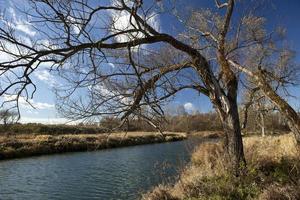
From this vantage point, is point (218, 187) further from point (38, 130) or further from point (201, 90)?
point (38, 130)

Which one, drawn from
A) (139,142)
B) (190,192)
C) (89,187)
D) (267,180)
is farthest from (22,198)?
(139,142)

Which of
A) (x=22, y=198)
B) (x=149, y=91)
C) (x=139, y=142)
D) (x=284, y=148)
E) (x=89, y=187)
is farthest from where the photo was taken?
(x=139, y=142)

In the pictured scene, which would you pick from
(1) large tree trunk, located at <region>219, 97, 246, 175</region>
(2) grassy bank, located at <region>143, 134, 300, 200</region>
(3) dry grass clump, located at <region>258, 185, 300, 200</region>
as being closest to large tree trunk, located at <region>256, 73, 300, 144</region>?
(2) grassy bank, located at <region>143, 134, 300, 200</region>

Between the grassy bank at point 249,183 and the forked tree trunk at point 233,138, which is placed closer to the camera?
the grassy bank at point 249,183

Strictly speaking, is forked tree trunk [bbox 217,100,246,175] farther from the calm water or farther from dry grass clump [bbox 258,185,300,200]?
the calm water

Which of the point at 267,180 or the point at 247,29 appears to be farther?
the point at 247,29

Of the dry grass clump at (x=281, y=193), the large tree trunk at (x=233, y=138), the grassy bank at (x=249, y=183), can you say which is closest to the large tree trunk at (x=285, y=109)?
the grassy bank at (x=249, y=183)

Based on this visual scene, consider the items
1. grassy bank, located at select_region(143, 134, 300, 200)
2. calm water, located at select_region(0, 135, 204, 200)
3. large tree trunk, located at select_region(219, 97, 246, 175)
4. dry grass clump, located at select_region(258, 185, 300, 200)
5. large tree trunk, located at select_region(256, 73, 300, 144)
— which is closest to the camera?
dry grass clump, located at select_region(258, 185, 300, 200)

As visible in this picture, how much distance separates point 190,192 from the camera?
8.42 metres

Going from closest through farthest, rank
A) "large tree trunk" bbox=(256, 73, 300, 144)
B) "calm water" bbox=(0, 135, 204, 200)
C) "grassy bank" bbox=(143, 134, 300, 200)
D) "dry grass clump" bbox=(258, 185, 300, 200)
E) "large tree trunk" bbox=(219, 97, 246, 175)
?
1. "dry grass clump" bbox=(258, 185, 300, 200)
2. "grassy bank" bbox=(143, 134, 300, 200)
3. "large tree trunk" bbox=(219, 97, 246, 175)
4. "large tree trunk" bbox=(256, 73, 300, 144)
5. "calm water" bbox=(0, 135, 204, 200)

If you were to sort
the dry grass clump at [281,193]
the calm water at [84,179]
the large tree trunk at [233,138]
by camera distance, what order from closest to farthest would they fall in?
the dry grass clump at [281,193] < the large tree trunk at [233,138] < the calm water at [84,179]

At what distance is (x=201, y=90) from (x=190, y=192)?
3187 mm

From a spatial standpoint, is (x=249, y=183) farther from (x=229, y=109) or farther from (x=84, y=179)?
(x=84, y=179)

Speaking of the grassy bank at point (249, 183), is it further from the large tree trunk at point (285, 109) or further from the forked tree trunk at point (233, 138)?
the large tree trunk at point (285, 109)
